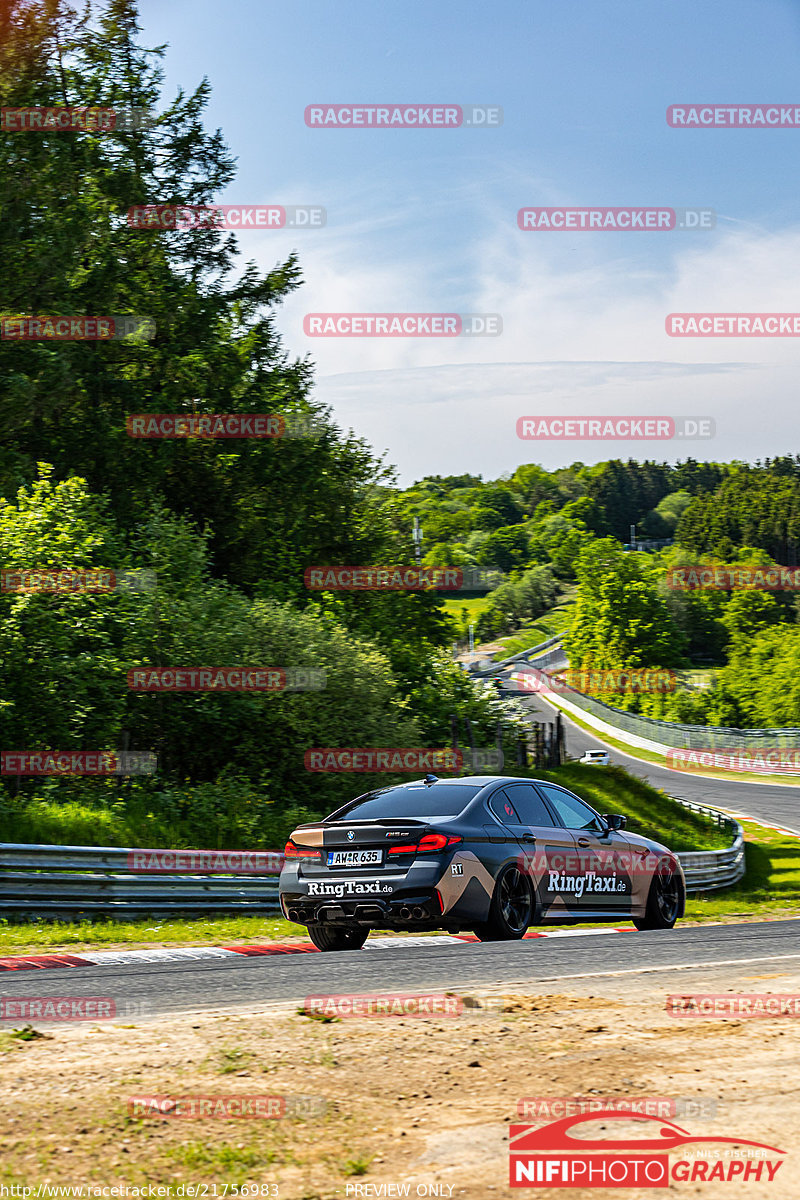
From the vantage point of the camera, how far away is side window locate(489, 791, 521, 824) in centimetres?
973

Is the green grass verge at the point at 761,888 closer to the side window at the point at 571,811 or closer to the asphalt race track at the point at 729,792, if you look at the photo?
the asphalt race track at the point at 729,792

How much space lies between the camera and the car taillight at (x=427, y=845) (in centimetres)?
894

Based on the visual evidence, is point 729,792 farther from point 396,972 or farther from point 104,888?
point 396,972

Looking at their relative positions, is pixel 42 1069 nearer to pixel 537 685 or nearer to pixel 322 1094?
pixel 322 1094

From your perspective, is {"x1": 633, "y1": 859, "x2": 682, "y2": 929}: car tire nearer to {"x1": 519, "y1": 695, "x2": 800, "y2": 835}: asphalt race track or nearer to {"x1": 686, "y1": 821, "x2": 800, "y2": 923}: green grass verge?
{"x1": 686, "y1": 821, "x2": 800, "y2": 923}: green grass verge

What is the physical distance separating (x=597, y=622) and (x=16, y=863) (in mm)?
116205

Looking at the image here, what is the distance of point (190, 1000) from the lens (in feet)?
22.1

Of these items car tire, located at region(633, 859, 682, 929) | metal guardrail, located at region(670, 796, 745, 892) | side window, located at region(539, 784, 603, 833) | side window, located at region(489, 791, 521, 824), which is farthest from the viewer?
metal guardrail, located at region(670, 796, 745, 892)

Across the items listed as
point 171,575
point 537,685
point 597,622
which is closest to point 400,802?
point 171,575

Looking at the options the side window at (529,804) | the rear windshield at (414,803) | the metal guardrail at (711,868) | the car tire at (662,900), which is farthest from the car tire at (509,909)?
the metal guardrail at (711,868)

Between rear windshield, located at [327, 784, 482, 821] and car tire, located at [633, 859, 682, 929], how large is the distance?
9.18ft

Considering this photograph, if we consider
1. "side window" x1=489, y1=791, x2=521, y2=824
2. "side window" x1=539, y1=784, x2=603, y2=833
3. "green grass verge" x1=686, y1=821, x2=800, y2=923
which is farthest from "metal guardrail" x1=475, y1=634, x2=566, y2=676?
"side window" x1=489, y1=791, x2=521, y2=824

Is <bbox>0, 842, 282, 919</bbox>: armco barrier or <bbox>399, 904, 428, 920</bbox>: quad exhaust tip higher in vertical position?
<bbox>399, 904, 428, 920</bbox>: quad exhaust tip

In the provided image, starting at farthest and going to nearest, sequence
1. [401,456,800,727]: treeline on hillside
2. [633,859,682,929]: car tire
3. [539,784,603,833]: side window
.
→ [401,456,800,727]: treeline on hillside
[633,859,682,929]: car tire
[539,784,603,833]: side window
